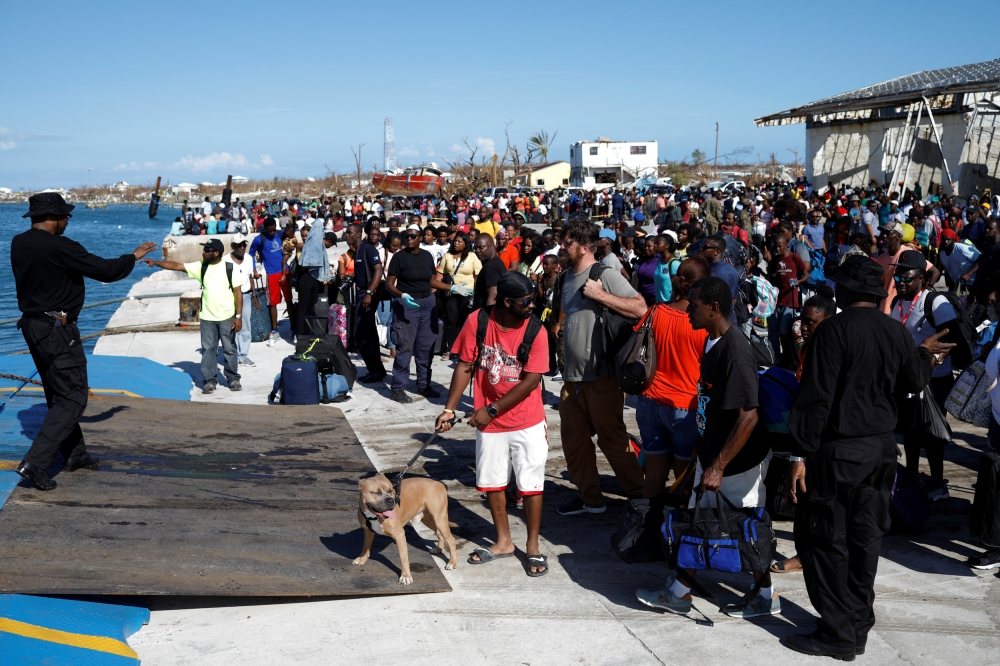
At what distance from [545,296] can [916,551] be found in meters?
4.61

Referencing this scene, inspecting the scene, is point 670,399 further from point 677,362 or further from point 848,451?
point 848,451

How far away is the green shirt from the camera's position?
347 inches

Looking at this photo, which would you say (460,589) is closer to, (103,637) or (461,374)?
(461,374)

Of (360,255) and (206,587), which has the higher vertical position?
(360,255)

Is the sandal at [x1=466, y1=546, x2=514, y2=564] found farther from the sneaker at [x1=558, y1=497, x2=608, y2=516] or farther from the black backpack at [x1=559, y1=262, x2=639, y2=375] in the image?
the black backpack at [x1=559, y1=262, x2=639, y2=375]

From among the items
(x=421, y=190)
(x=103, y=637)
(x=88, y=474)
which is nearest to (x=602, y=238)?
(x=88, y=474)

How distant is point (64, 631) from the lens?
385 centimetres

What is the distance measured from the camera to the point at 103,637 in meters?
3.89

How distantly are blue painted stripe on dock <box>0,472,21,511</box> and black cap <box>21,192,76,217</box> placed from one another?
167 cm

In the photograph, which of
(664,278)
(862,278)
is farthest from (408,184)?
(862,278)

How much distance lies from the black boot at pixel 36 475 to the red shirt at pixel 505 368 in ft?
8.94

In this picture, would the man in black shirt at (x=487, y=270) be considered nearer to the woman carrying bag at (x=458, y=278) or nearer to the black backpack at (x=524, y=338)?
the woman carrying bag at (x=458, y=278)

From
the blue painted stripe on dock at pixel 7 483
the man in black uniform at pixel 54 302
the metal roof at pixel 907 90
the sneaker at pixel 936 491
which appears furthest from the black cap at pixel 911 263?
the metal roof at pixel 907 90

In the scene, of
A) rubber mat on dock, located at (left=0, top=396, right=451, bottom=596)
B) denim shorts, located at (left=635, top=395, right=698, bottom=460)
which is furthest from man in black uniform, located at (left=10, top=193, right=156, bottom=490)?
denim shorts, located at (left=635, top=395, right=698, bottom=460)
